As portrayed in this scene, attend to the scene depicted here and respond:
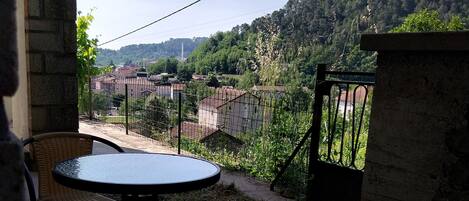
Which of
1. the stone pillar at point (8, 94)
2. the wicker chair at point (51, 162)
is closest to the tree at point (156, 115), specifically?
the wicker chair at point (51, 162)

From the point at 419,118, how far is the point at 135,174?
114 cm

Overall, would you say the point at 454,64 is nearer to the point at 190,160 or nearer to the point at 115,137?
the point at 190,160

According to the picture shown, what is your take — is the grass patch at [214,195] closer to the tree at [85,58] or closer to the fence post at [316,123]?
the fence post at [316,123]

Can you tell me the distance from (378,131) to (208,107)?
4443 millimetres

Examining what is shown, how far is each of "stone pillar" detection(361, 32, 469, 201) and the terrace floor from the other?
7.53ft

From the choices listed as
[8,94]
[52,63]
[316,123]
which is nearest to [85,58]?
[52,63]

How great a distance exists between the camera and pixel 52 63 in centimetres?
348

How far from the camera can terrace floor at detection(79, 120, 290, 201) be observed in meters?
3.85

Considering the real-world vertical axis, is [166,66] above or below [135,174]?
above

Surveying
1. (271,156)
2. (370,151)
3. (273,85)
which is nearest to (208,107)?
(273,85)

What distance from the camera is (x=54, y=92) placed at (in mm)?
3518

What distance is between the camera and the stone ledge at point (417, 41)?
1261 millimetres

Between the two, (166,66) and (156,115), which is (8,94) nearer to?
(156,115)

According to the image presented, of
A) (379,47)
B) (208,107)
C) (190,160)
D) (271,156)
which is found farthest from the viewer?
(208,107)
